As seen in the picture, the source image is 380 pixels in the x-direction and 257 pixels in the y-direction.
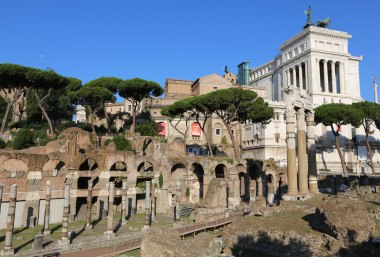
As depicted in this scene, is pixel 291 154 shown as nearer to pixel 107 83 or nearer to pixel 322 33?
pixel 107 83

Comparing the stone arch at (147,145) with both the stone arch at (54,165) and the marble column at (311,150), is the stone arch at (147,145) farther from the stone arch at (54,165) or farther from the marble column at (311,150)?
the marble column at (311,150)

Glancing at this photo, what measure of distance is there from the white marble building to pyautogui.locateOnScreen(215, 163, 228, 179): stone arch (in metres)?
9.65

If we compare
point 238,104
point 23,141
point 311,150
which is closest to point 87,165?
point 23,141

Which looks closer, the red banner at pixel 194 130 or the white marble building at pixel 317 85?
the white marble building at pixel 317 85

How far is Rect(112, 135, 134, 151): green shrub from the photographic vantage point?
32031 mm

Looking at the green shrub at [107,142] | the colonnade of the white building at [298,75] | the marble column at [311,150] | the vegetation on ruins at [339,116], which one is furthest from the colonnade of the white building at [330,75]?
the marble column at [311,150]

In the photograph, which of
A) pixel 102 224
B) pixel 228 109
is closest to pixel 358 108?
pixel 228 109

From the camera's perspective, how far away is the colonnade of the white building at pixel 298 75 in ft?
171

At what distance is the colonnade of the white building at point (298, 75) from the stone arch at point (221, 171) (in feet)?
83.2

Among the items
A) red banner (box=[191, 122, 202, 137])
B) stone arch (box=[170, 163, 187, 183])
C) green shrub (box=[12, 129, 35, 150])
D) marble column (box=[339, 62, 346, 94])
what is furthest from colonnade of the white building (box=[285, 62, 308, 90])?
green shrub (box=[12, 129, 35, 150])

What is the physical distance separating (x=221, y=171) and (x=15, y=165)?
18246mm

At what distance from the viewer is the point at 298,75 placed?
54.0 meters

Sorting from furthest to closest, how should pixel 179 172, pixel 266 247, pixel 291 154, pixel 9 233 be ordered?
pixel 179 172, pixel 291 154, pixel 9 233, pixel 266 247

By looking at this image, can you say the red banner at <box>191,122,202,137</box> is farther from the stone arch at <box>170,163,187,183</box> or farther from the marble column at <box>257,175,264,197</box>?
the stone arch at <box>170,163,187,183</box>
